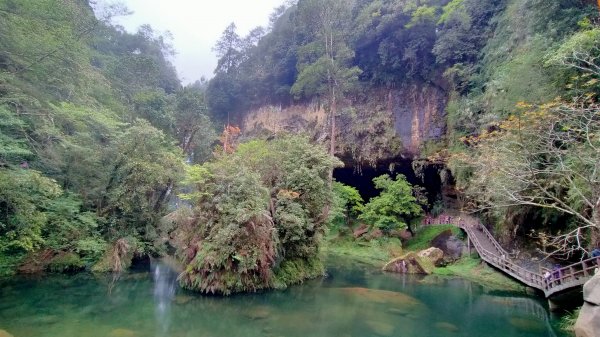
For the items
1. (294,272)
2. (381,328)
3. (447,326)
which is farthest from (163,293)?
(447,326)

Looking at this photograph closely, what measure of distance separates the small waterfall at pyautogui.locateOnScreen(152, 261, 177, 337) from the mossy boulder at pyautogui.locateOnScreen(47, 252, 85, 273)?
11.6 ft

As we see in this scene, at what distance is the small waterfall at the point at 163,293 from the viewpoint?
10.4 metres

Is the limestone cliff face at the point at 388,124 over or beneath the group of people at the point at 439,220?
over

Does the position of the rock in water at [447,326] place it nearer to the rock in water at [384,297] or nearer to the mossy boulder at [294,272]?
the rock in water at [384,297]

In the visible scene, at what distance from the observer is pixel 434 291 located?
15.7 metres

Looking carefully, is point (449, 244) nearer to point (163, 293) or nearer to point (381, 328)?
point (381, 328)

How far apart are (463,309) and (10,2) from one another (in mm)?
21357

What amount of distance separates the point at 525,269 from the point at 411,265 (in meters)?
6.00

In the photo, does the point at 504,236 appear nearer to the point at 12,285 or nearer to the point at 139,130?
the point at 139,130

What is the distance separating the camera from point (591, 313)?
8.74 metres

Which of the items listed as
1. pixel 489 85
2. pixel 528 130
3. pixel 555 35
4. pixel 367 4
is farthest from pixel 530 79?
pixel 367 4

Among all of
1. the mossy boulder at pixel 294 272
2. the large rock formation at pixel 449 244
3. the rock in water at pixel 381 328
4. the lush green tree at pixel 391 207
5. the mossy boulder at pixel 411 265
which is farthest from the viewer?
the lush green tree at pixel 391 207

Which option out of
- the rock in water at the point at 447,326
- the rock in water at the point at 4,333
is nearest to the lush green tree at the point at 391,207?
the rock in water at the point at 447,326

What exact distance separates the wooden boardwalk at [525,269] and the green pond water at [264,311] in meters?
0.88
